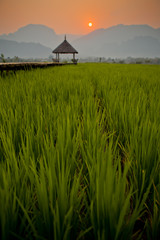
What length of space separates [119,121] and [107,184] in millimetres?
702

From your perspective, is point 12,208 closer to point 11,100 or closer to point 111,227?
point 111,227

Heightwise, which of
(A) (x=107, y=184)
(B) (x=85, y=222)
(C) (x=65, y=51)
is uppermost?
(C) (x=65, y=51)

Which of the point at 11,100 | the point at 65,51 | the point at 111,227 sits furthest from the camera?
the point at 65,51

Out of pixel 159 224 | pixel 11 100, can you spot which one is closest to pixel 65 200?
pixel 159 224

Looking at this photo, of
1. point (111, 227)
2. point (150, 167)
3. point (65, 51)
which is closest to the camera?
point (111, 227)

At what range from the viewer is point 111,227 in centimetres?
36

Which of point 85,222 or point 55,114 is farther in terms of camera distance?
point 55,114

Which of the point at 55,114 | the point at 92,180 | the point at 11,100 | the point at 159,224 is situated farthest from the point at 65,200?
the point at 11,100

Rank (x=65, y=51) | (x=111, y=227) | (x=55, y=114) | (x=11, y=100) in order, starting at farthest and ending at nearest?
(x=65, y=51) → (x=11, y=100) → (x=55, y=114) → (x=111, y=227)

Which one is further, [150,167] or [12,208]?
[150,167]

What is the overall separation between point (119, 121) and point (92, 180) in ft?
2.17

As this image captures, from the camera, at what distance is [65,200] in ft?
1.28

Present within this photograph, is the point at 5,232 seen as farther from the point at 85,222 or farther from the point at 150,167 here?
the point at 150,167

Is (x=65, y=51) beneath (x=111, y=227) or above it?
above
